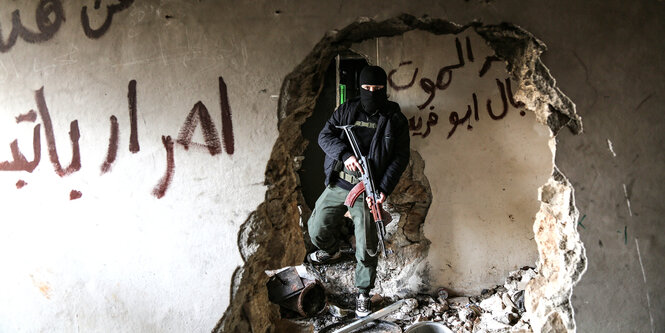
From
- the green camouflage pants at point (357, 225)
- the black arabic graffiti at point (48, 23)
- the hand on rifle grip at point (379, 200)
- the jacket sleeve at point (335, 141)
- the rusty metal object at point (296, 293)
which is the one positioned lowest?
the rusty metal object at point (296, 293)

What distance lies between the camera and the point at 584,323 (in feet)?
6.31

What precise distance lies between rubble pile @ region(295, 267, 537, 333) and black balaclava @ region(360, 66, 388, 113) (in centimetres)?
165

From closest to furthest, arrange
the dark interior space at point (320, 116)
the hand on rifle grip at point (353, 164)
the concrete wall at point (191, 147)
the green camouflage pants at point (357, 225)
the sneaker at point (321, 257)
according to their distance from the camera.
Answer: the concrete wall at point (191, 147), the hand on rifle grip at point (353, 164), the green camouflage pants at point (357, 225), the sneaker at point (321, 257), the dark interior space at point (320, 116)

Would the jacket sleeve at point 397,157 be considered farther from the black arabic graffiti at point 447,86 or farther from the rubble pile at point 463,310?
the rubble pile at point 463,310

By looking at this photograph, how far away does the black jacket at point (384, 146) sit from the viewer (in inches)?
103

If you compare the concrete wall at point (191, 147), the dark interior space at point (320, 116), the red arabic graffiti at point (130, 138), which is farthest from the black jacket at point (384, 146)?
the dark interior space at point (320, 116)

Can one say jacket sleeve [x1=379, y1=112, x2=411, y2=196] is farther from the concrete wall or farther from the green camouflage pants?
the concrete wall

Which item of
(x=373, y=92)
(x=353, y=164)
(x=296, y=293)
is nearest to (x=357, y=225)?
(x=353, y=164)

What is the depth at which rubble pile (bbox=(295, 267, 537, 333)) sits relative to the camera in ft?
9.41

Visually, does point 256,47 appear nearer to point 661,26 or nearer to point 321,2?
point 321,2

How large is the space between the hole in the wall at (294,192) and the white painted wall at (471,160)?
85 centimetres

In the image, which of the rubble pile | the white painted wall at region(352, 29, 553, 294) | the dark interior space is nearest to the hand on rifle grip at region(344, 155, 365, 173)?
the white painted wall at region(352, 29, 553, 294)

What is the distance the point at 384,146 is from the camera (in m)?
2.61

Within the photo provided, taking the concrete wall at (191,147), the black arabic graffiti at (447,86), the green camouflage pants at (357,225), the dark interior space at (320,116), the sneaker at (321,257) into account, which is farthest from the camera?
the dark interior space at (320,116)
